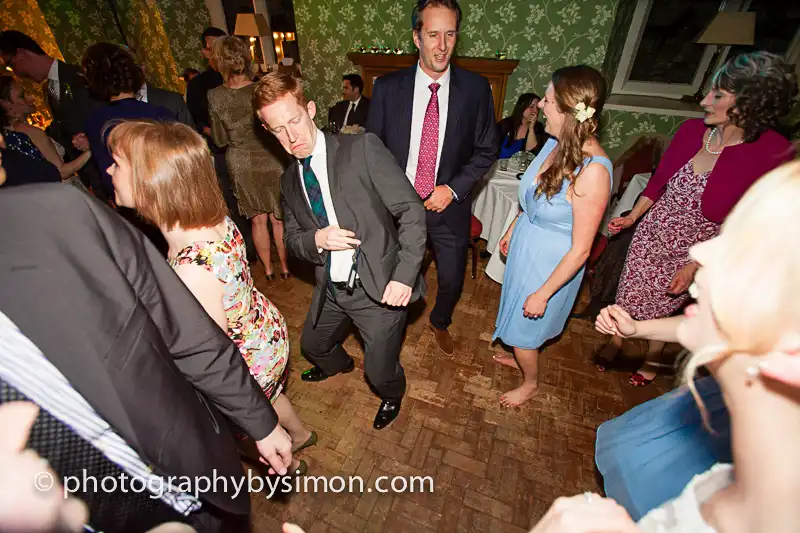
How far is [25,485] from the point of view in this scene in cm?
61

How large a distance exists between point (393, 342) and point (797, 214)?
64.8 inches

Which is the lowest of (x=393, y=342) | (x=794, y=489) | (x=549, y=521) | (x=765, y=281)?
(x=393, y=342)

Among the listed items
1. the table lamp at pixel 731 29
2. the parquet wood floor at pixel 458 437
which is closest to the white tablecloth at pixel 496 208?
the parquet wood floor at pixel 458 437

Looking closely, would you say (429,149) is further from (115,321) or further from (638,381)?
(638,381)

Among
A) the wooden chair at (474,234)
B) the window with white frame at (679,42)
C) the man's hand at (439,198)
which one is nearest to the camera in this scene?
the man's hand at (439,198)

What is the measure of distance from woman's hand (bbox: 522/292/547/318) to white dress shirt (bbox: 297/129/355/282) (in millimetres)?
993

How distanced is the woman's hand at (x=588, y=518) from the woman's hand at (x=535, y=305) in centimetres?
130

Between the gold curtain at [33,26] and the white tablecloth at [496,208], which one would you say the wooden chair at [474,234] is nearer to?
the white tablecloth at [496,208]

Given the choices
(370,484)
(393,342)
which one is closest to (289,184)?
(393,342)

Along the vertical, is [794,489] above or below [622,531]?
above

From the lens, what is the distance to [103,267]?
772 millimetres

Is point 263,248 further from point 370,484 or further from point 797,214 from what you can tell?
point 797,214

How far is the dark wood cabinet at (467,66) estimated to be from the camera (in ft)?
16.2

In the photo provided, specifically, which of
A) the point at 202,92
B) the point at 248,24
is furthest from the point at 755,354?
the point at 248,24
